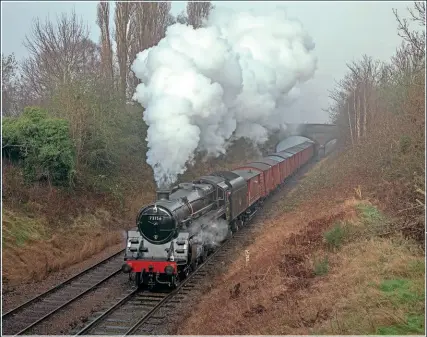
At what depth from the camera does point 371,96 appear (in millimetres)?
32688

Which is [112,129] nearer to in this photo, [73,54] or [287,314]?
[73,54]

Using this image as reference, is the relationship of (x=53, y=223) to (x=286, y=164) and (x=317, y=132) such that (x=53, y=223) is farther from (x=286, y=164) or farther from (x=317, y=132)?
(x=317, y=132)

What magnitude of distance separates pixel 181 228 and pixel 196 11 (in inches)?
1217

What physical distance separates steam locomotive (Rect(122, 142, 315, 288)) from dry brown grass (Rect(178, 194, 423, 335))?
1246 mm

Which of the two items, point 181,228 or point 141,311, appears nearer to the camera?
point 141,311

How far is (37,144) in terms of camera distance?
62.1ft

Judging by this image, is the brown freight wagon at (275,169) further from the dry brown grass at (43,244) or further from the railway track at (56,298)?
the railway track at (56,298)

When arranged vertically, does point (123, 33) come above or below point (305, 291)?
above

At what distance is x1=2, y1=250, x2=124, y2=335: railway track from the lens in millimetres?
10502

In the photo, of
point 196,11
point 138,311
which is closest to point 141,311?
point 138,311

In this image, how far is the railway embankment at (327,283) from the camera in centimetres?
788

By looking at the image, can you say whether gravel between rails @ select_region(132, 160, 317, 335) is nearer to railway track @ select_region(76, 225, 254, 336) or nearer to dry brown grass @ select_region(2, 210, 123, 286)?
railway track @ select_region(76, 225, 254, 336)

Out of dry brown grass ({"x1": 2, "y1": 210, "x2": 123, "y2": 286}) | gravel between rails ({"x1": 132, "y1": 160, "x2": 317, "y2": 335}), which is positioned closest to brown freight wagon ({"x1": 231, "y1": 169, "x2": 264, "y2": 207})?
gravel between rails ({"x1": 132, "y1": 160, "x2": 317, "y2": 335})

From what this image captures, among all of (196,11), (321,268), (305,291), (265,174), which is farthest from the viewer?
(196,11)
